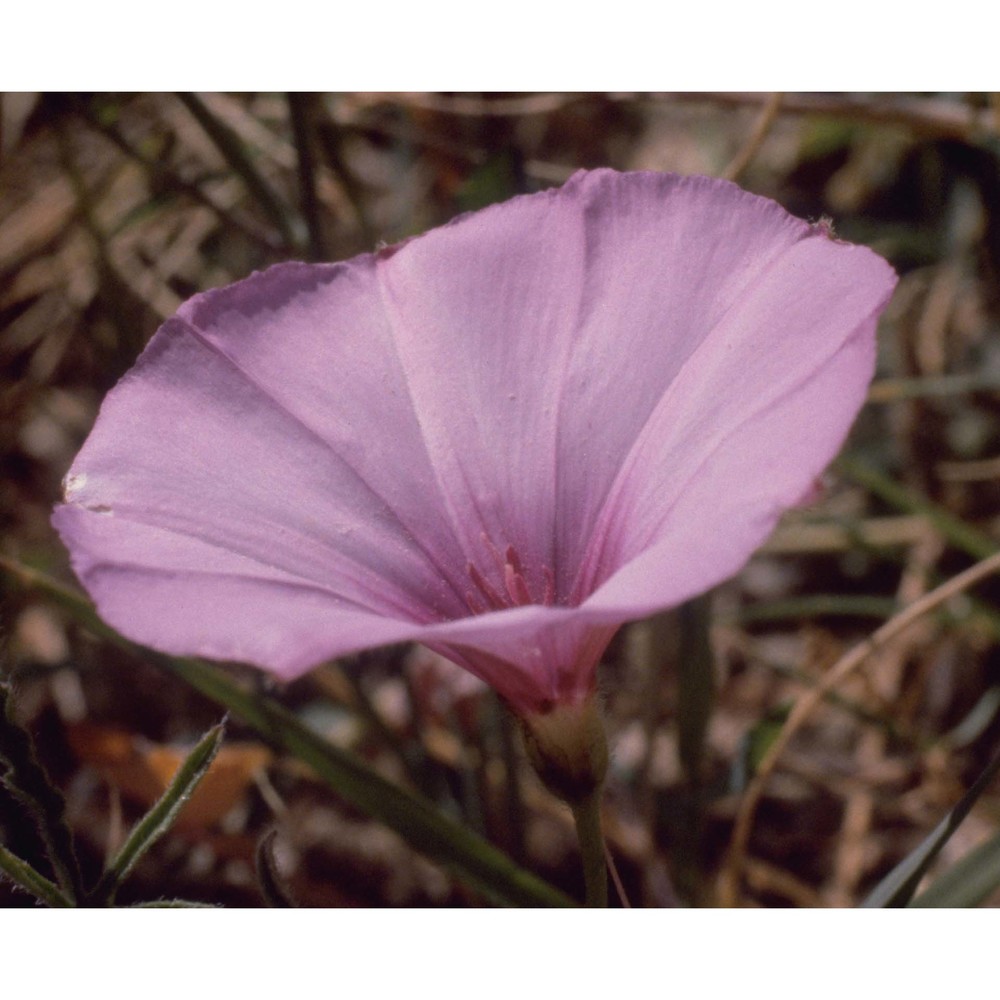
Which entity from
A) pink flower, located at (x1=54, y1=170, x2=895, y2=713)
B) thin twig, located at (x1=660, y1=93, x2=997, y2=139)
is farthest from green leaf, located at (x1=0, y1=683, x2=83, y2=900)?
thin twig, located at (x1=660, y1=93, x2=997, y2=139)

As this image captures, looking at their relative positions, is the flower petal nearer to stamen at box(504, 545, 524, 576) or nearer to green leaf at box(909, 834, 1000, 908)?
stamen at box(504, 545, 524, 576)

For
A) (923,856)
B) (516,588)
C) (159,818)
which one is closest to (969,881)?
(923,856)

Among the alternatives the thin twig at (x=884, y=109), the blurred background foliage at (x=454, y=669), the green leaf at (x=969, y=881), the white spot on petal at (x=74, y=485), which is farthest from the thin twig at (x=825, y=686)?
the white spot on petal at (x=74, y=485)

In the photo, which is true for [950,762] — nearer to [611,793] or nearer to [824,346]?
[611,793]

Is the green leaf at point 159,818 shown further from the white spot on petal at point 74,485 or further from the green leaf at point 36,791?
the white spot on petal at point 74,485

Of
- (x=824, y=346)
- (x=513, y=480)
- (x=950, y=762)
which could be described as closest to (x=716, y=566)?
(x=824, y=346)
